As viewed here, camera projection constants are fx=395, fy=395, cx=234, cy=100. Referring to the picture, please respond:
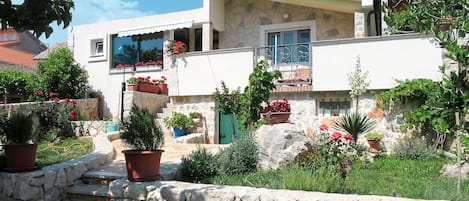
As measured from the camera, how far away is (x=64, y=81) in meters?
16.1

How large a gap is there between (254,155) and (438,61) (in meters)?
5.65

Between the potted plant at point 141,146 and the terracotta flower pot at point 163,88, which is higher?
the terracotta flower pot at point 163,88

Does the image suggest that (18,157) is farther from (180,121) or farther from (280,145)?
(180,121)

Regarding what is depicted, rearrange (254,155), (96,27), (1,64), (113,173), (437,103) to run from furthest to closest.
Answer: (1,64)
(96,27)
(254,155)
(113,173)
(437,103)

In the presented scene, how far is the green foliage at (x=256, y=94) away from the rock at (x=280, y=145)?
5.83 ft

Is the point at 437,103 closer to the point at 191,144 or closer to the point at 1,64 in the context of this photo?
the point at 191,144

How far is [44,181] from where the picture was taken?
21.7 feet

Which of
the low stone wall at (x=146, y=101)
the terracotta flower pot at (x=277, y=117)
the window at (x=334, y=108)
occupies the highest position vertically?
the low stone wall at (x=146, y=101)

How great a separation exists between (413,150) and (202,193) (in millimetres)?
5969

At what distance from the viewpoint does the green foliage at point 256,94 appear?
9.66m

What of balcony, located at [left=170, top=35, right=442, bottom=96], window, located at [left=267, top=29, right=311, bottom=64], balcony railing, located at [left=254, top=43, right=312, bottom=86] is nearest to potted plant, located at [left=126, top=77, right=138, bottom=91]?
balcony, located at [left=170, top=35, right=442, bottom=96]

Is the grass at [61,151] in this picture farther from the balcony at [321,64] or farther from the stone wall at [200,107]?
the balcony at [321,64]

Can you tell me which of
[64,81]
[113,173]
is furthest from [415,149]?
[64,81]

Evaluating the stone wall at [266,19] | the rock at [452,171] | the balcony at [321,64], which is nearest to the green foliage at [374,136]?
the balcony at [321,64]
